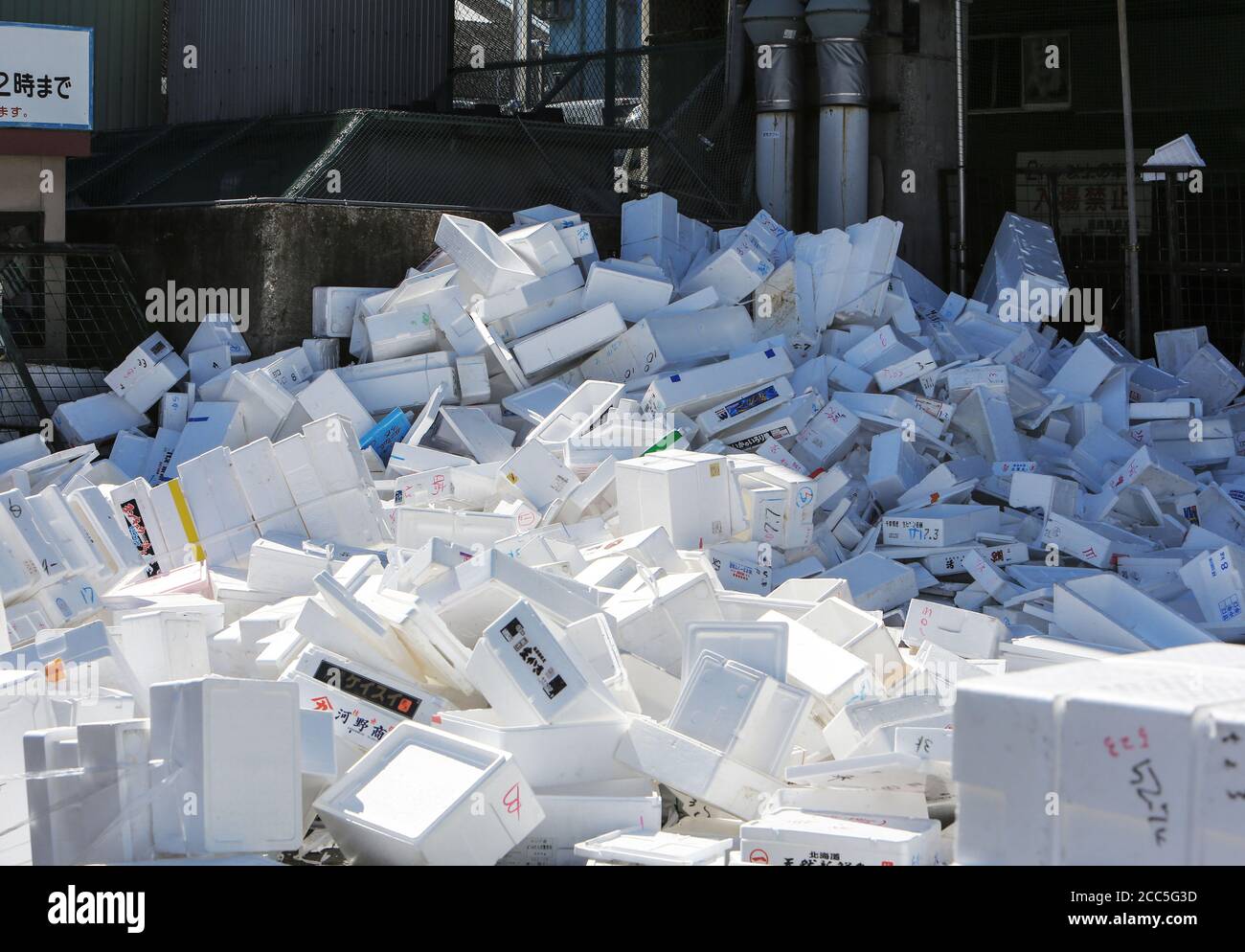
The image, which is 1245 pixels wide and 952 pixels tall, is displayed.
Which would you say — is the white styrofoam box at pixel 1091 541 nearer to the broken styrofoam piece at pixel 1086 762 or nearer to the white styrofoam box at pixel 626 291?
the white styrofoam box at pixel 626 291

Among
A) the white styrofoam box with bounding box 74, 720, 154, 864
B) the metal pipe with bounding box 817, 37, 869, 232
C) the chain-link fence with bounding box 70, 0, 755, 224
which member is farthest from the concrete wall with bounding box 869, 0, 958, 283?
the white styrofoam box with bounding box 74, 720, 154, 864

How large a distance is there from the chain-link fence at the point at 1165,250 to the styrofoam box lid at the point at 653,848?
712cm

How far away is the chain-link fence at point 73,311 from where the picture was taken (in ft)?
29.7

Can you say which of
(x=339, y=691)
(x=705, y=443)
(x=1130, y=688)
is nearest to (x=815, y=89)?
(x=705, y=443)

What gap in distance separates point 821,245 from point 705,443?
1.97 meters

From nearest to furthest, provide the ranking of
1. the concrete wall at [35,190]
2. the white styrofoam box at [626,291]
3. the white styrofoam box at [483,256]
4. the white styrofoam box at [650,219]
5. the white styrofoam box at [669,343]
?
the white styrofoam box at [669,343] → the white styrofoam box at [483,256] → the white styrofoam box at [626,291] → the concrete wall at [35,190] → the white styrofoam box at [650,219]

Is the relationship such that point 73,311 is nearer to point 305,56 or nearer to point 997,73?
point 305,56

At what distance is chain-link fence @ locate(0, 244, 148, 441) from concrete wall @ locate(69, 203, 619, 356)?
18 cm

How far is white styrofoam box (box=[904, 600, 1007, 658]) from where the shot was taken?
18.0 ft

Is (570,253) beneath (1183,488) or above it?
above

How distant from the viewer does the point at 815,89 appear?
1068 cm

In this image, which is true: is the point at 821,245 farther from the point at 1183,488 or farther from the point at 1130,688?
the point at 1130,688

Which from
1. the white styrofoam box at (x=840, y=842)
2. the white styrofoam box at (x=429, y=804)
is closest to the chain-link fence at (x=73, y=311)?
the white styrofoam box at (x=429, y=804)

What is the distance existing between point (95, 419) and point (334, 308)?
1.40 m
